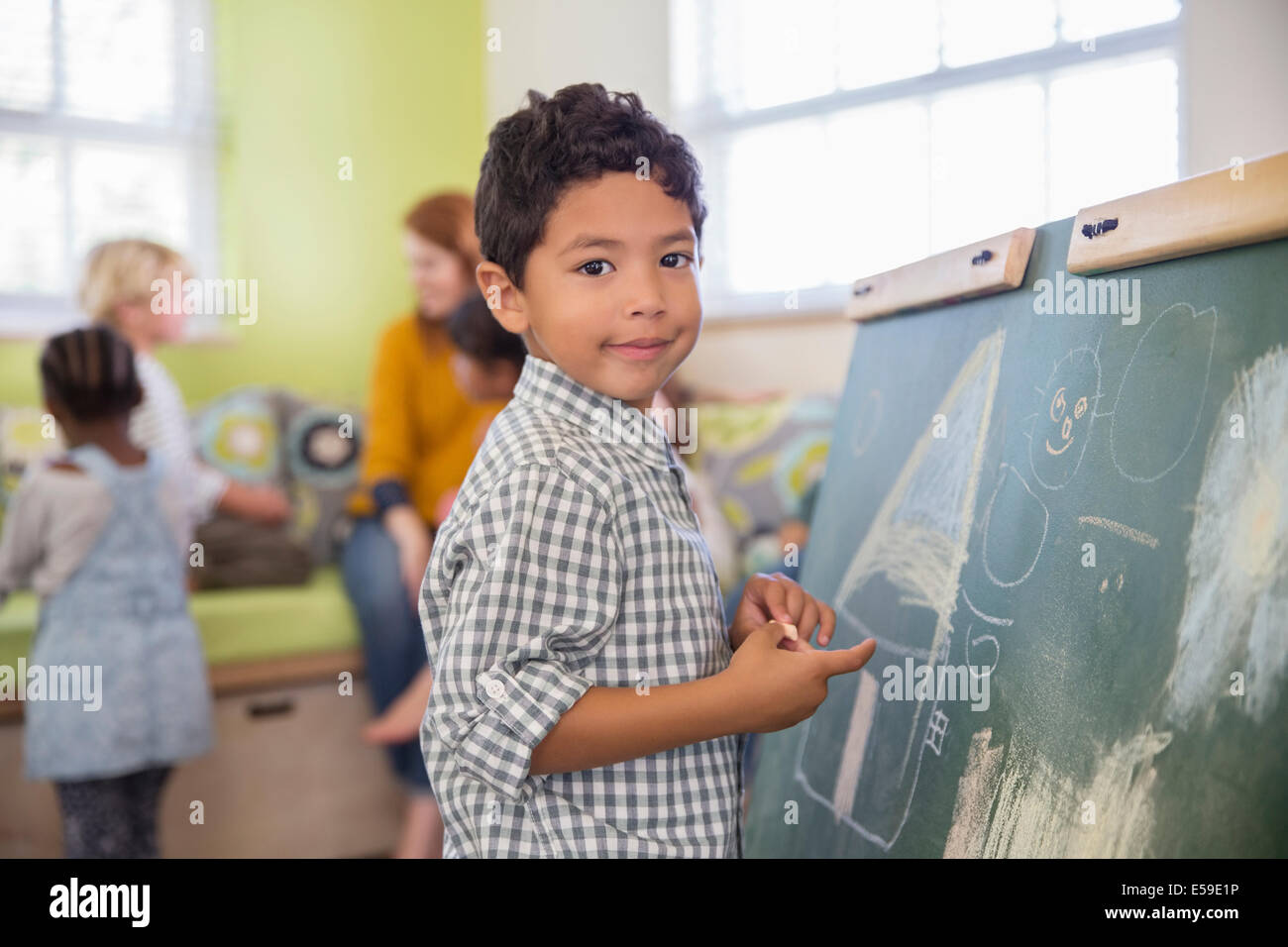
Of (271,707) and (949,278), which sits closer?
(949,278)

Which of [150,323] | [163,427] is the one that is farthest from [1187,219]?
[150,323]

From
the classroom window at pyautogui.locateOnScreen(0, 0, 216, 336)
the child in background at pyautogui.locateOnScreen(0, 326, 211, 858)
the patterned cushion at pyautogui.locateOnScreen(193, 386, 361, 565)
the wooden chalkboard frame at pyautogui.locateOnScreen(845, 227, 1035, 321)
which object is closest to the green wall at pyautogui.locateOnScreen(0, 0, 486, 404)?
the classroom window at pyautogui.locateOnScreen(0, 0, 216, 336)

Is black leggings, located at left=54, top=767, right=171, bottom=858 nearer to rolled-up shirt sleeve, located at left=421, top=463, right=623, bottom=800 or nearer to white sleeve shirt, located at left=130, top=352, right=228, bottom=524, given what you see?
white sleeve shirt, located at left=130, top=352, right=228, bottom=524

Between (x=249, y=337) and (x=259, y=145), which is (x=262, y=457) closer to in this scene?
(x=249, y=337)

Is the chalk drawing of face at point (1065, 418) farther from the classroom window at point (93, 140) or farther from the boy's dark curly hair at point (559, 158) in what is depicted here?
the classroom window at point (93, 140)

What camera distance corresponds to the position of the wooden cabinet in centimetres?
259

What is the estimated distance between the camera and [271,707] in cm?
283

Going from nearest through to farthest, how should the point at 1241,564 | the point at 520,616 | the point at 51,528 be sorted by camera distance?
the point at 1241,564, the point at 520,616, the point at 51,528

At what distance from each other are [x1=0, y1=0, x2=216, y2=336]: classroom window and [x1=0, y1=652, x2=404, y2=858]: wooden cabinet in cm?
139

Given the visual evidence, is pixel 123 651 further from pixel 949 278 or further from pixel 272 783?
pixel 949 278

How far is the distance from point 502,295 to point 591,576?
30 cm

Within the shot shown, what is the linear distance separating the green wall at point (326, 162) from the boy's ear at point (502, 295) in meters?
2.88

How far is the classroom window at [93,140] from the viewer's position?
3.41 m
